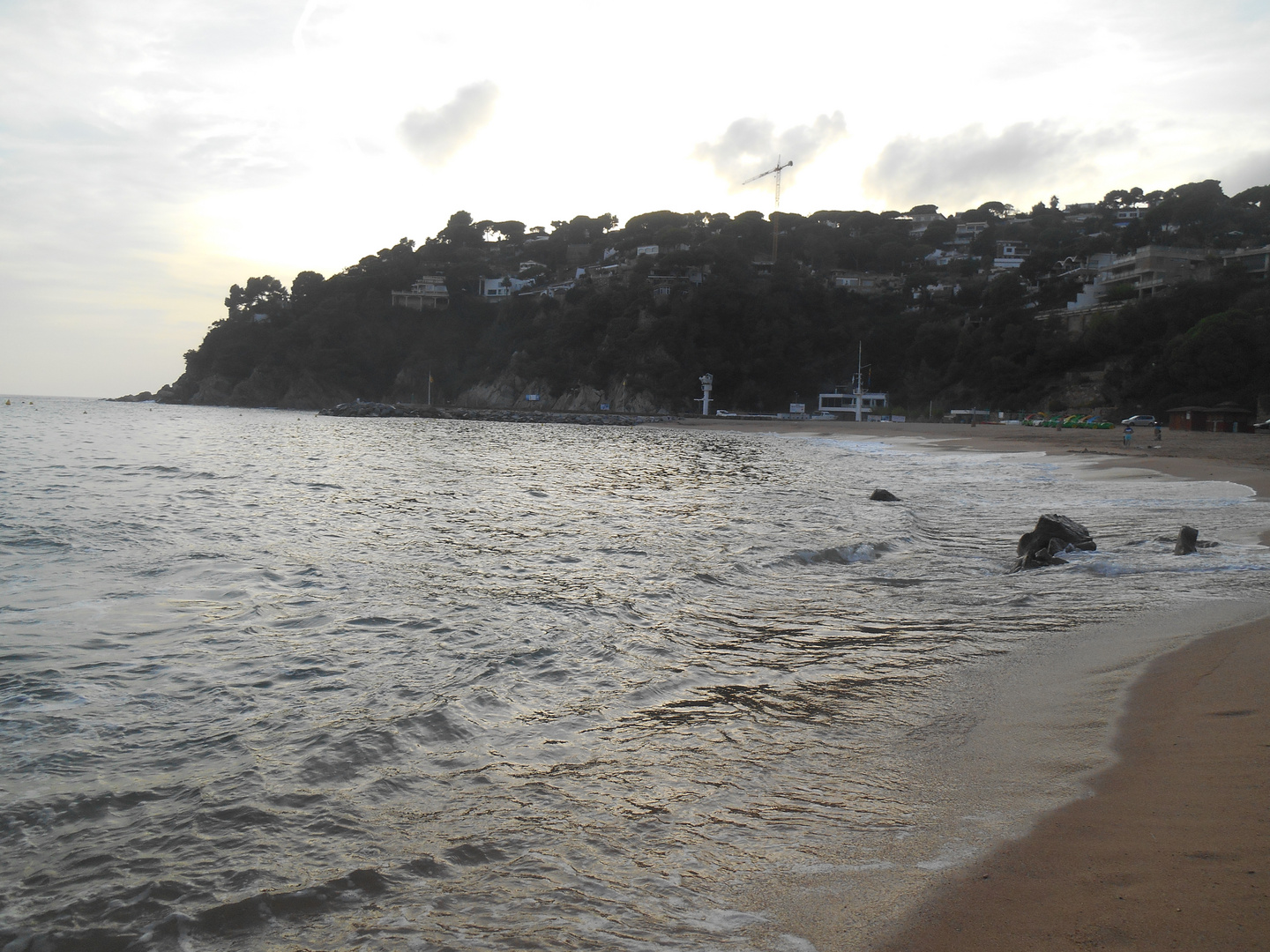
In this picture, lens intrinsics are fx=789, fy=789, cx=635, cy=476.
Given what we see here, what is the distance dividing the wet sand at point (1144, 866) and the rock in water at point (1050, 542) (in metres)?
5.22

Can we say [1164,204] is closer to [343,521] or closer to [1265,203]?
[1265,203]

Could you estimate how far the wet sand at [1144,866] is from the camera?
2434 mm

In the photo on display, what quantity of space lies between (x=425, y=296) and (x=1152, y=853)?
118471 millimetres

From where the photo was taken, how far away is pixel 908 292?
97750mm

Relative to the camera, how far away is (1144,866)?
2.79 meters

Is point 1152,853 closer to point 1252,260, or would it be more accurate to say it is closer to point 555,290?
point 1252,260

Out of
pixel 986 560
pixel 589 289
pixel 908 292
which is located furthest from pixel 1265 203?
pixel 986 560

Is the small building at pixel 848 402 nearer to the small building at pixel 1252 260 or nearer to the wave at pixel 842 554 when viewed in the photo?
the small building at pixel 1252 260

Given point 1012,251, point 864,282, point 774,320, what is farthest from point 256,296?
point 1012,251

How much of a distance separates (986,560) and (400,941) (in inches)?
345

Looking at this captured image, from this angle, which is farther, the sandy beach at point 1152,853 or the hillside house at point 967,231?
the hillside house at point 967,231

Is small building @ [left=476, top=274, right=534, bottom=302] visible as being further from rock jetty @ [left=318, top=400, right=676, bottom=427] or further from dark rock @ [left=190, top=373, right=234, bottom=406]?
dark rock @ [left=190, top=373, right=234, bottom=406]

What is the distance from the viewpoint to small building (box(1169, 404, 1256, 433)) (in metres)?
44.1

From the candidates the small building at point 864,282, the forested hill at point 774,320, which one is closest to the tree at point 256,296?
the forested hill at point 774,320
